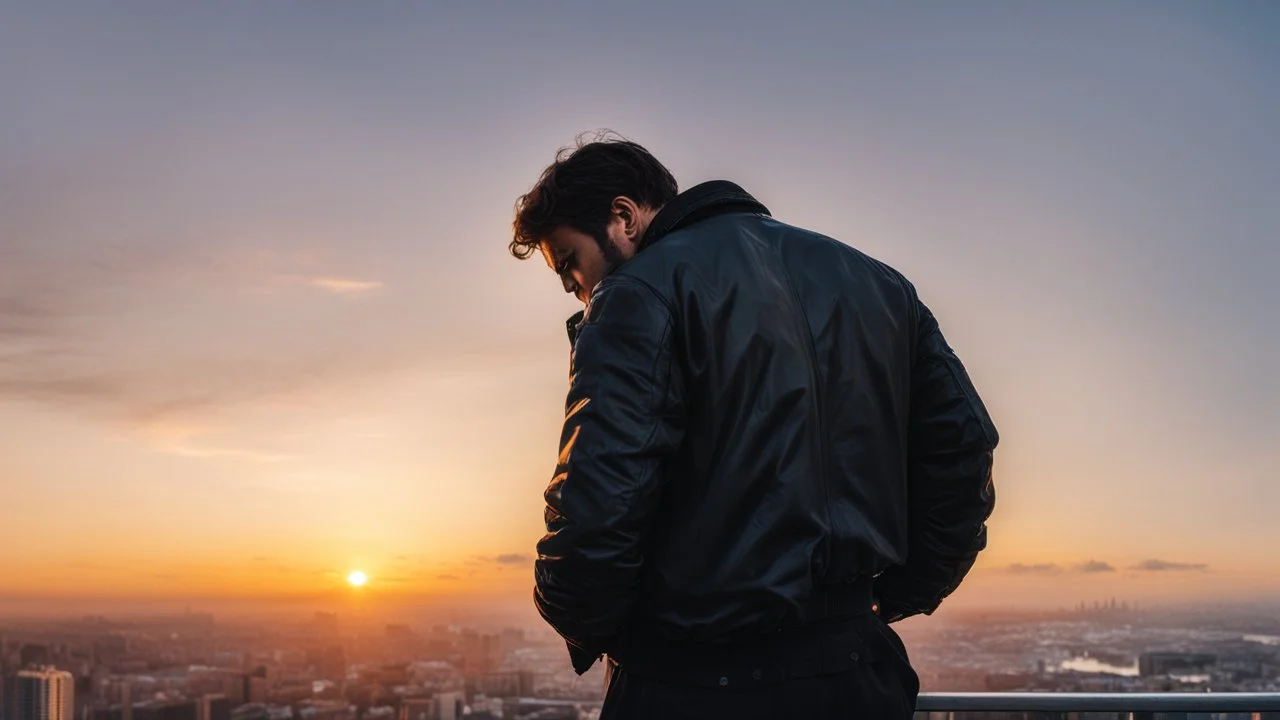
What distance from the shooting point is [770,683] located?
151cm

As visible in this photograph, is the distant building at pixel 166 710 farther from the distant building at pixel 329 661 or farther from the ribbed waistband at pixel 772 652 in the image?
the ribbed waistband at pixel 772 652

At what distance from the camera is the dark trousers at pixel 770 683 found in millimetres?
1511

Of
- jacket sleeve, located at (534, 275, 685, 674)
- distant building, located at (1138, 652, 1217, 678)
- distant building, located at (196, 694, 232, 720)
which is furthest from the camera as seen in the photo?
distant building, located at (196, 694, 232, 720)

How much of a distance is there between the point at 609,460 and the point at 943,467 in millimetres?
694

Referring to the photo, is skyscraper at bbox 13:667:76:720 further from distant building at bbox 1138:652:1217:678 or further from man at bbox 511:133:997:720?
man at bbox 511:133:997:720

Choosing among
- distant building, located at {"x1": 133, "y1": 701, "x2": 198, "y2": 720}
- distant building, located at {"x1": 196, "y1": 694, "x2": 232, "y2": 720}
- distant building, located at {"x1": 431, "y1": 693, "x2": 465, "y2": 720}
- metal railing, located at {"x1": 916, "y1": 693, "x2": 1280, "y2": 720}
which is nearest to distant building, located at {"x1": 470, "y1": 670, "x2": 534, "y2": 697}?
distant building, located at {"x1": 431, "y1": 693, "x2": 465, "y2": 720}

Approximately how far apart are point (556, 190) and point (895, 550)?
0.83 m

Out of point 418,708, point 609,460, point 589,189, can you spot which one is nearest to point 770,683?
point 609,460

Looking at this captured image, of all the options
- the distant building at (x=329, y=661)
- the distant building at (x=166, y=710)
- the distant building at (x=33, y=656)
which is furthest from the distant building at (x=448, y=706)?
the distant building at (x=33, y=656)

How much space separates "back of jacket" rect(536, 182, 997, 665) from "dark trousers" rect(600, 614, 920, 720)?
0.05m

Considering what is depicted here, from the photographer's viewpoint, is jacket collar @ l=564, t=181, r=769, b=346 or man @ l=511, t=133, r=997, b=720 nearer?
man @ l=511, t=133, r=997, b=720

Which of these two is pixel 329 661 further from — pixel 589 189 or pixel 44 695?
pixel 589 189

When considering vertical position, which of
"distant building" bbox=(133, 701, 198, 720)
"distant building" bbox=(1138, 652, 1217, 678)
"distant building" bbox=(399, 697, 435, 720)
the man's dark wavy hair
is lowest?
"distant building" bbox=(133, 701, 198, 720)

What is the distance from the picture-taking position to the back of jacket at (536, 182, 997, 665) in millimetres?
1458
